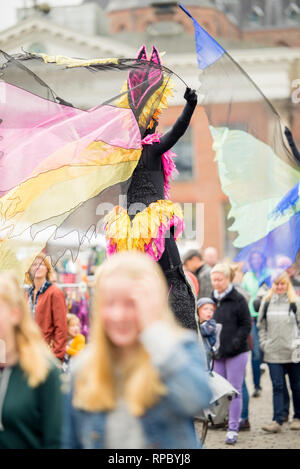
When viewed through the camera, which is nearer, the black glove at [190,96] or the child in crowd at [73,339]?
the black glove at [190,96]

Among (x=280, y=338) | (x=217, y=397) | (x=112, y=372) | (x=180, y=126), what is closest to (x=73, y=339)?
(x=280, y=338)

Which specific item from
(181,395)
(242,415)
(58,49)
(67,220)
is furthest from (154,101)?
(58,49)

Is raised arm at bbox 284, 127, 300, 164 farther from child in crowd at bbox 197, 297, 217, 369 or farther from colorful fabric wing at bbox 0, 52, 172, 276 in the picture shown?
child in crowd at bbox 197, 297, 217, 369

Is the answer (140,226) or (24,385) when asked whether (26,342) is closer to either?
(24,385)

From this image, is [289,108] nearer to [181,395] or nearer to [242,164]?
[242,164]

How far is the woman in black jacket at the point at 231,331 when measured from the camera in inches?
305

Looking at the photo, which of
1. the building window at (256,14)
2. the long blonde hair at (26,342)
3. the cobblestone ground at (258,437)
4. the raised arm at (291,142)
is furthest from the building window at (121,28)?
the long blonde hair at (26,342)

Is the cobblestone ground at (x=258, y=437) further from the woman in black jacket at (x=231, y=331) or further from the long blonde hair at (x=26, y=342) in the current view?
the long blonde hair at (x=26, y=342)

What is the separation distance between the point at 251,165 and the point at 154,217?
1.29 m

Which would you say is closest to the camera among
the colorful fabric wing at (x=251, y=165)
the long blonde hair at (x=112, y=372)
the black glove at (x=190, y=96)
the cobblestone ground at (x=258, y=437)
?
the long blonde hair at (x=112, y=372)

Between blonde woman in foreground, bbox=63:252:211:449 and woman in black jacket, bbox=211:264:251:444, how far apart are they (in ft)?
A: 16.5

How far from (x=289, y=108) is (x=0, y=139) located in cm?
230

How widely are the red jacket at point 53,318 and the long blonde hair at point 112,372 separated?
171 inches

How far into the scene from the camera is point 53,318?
23.0 ft
